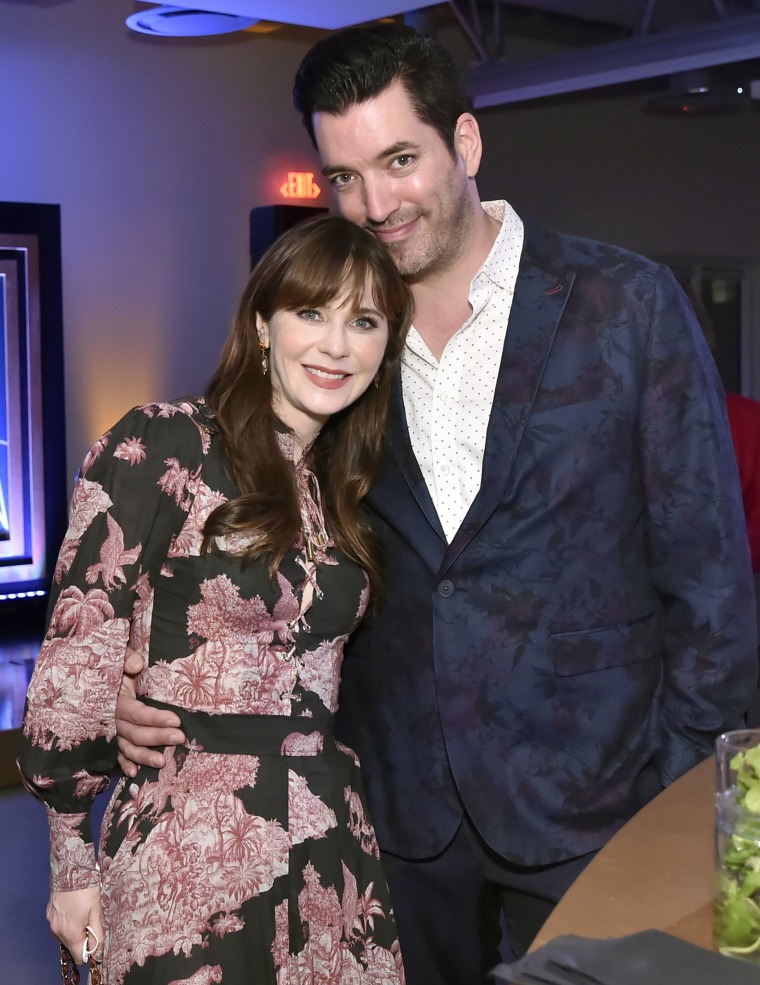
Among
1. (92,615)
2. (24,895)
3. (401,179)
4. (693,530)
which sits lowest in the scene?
(24,895)

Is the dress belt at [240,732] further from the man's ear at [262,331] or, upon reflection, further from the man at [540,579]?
the man's ear at [262,331]

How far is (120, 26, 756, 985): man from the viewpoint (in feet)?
6.17

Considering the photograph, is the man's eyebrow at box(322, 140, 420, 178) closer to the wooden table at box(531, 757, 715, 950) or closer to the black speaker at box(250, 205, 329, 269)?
the wooden table at box(531, 757, 715, 950)

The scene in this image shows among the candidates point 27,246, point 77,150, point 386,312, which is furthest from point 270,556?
point 77,150

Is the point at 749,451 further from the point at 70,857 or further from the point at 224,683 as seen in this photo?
the point at 70,857

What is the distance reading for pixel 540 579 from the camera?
188 centimetres

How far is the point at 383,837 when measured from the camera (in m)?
2.04

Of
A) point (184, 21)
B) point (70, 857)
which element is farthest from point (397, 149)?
point (184, 21)

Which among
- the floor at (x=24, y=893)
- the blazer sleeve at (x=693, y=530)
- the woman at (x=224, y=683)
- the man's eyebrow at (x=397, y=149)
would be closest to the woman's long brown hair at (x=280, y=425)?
the woman at (x=224, y=683)

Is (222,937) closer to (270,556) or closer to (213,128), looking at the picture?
(270,556)

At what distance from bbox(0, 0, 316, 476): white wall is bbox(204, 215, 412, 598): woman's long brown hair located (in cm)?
565

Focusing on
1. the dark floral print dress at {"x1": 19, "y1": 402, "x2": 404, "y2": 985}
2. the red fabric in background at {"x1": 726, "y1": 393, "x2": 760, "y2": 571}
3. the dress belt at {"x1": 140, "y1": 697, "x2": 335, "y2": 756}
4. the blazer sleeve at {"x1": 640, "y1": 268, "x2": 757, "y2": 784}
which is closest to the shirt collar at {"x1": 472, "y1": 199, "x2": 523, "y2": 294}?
the blazer sleeve at {"x1": 640, "y1": 268, "x2": 757, "y2": 784}

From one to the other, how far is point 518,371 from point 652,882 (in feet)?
2.87

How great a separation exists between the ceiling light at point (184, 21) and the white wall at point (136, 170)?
1.03 metres
